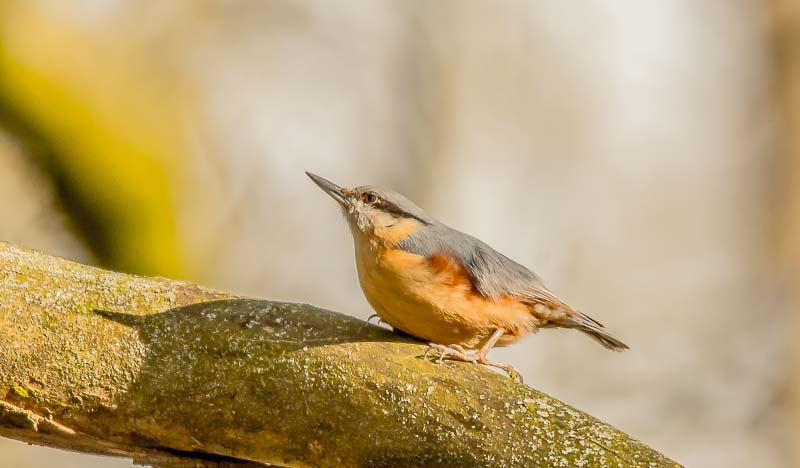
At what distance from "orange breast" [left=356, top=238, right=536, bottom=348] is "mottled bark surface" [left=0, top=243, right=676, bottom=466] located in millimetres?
471

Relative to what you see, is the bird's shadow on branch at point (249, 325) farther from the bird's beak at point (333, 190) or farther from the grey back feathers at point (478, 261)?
the bird's beak at point (333, 190)

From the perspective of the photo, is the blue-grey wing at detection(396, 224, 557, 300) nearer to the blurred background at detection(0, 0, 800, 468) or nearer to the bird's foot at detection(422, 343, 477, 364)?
the bird's foot at detection(422, 343, 477, 364)

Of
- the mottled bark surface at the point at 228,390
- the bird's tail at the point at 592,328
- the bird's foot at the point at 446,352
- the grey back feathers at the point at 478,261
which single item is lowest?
the mottled bark surface at the point at 228,390

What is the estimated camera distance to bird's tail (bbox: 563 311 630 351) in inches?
140

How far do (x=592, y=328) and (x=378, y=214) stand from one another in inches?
36.5

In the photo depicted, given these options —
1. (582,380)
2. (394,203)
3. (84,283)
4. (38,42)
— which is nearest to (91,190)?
(38,42)

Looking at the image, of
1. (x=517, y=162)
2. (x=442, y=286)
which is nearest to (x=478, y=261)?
(x=442, y=286)

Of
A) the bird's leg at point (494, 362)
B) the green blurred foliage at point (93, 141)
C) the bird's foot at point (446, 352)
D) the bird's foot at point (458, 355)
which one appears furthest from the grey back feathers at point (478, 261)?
the green blurred foliage at point (93, 141)

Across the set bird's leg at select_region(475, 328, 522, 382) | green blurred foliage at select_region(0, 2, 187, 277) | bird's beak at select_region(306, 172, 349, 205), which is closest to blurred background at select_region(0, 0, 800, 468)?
green blurred foliage at select_region(0, 2, 187, 277)

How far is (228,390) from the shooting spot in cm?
240

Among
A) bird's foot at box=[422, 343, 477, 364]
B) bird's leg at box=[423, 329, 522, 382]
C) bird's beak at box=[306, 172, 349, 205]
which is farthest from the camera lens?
bird's beak at box=[306, 172, 349, 205]

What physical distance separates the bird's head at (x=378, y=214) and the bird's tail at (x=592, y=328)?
25.9 inches

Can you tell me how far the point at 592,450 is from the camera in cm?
218

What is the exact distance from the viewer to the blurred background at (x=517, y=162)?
538cm
